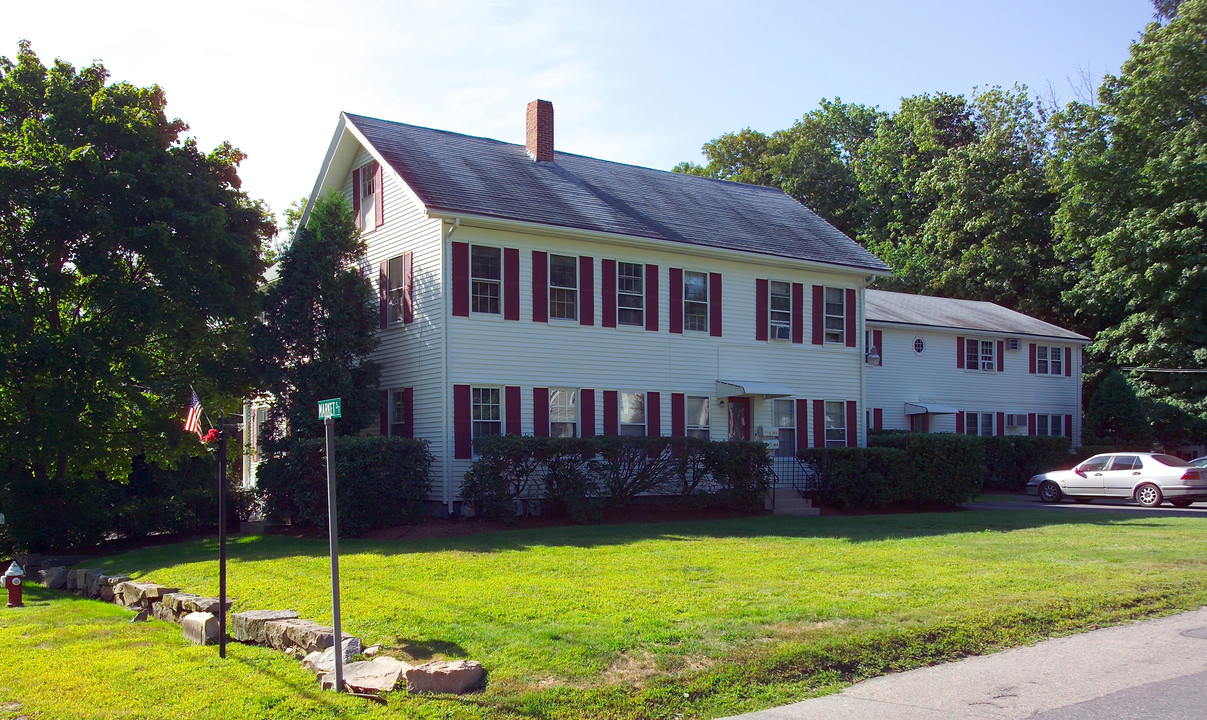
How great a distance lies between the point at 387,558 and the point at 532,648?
638 centimetres

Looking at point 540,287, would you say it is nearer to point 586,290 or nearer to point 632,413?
point 586,290

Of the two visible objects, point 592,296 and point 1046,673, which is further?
point 592,296

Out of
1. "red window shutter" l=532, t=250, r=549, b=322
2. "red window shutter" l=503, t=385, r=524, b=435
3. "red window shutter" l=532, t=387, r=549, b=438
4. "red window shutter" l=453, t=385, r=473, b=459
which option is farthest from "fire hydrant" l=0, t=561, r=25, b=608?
"red window shutter" l=532, t=250, r=549, b=322

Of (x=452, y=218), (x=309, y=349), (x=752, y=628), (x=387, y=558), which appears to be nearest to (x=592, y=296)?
(x=452, y=218)

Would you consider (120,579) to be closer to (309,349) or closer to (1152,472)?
(309,349)

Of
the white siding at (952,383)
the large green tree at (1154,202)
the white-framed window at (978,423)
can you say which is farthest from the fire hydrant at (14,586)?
the large green tree at (1154,202)

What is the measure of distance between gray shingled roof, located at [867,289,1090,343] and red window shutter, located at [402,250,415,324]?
15692 millimetres

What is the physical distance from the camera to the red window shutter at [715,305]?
23172 millimetres

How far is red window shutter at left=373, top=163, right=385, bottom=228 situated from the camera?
2209 cm

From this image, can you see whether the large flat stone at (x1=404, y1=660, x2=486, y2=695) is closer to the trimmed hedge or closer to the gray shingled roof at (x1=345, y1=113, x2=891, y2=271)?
the trimmed hedge

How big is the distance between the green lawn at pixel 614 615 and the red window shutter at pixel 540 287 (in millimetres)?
6465

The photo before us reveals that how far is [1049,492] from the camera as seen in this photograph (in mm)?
25859

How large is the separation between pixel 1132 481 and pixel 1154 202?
16879mm

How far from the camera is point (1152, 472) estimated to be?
23609 millimetres
